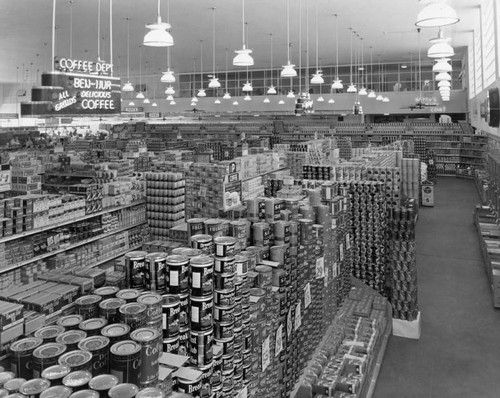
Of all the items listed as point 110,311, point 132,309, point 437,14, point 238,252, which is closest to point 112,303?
point 110,311

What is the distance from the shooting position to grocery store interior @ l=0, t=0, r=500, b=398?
2.29 meters

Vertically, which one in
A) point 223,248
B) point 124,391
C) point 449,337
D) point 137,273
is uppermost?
point 223,248

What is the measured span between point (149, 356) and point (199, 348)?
55 centimetres

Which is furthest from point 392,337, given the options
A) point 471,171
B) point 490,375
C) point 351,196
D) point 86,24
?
point 471,171

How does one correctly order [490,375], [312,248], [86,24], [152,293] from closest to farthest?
[152,293]
[312,248]
[490,375]
[86,24]

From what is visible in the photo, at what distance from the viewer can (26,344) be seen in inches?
79.3

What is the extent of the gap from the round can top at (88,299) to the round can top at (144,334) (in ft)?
1.28

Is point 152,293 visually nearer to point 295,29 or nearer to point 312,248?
point 312,248

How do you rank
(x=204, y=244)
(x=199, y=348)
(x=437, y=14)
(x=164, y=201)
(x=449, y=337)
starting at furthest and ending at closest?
(x=164, y=201) → (x=449, y=337) → (x=437, y=14) → (x=204, y=244) → (x=199, y=348)

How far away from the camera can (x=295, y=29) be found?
52.0 feet

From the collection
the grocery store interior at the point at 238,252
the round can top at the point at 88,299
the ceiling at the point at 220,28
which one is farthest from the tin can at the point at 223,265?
the ceiling at the point at 220,28

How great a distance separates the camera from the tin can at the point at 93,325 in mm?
2168

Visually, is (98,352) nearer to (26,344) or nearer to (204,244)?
(26,344)

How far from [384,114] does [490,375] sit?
2386cm
